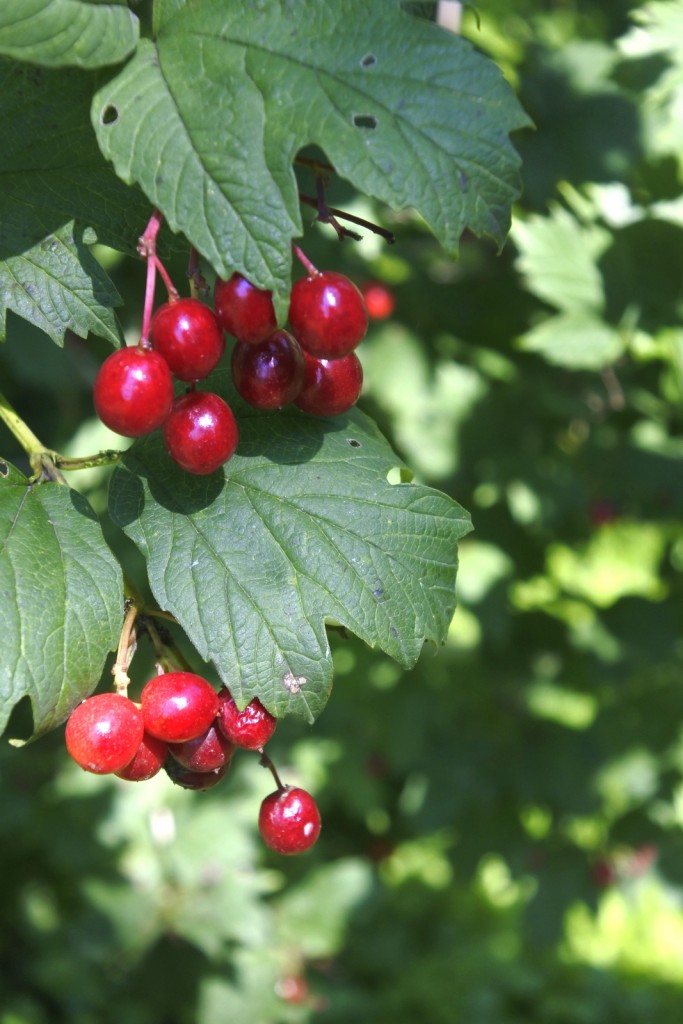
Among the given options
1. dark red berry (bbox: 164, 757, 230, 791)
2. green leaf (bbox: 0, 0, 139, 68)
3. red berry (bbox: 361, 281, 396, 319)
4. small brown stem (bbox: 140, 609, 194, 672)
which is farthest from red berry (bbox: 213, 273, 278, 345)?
red berry (bbox: 361, 281, 396, 319)

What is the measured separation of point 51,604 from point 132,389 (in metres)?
0.21

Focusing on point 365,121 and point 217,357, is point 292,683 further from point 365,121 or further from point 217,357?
point 365,121

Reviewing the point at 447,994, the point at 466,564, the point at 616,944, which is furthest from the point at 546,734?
the point at 616,944

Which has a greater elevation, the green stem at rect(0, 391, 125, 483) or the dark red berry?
the green stem at rect(0, 391, 125, 483)

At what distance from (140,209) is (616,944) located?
3377mm

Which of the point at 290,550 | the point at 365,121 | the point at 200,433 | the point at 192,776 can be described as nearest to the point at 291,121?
the point at 365,121

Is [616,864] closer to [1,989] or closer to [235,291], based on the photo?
[1,989]

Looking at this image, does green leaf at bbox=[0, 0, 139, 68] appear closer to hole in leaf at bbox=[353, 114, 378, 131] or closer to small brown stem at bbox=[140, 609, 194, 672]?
hole in leaf at bbox=[353, 114, 378, 131]

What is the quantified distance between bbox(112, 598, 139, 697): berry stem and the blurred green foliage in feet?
2.98

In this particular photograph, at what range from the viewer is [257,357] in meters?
0.94

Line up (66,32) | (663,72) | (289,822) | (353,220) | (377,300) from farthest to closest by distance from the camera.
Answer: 1. (377,300)
2. (663,72)
3. (289,822)
4. (353,220)
5. (66,32)

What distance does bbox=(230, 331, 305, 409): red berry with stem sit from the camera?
3.08 ft

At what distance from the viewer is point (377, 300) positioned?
238cm

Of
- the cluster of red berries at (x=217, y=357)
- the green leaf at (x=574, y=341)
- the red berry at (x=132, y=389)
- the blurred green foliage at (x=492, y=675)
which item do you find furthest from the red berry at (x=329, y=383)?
the green leaf at (x=574, y=341)
